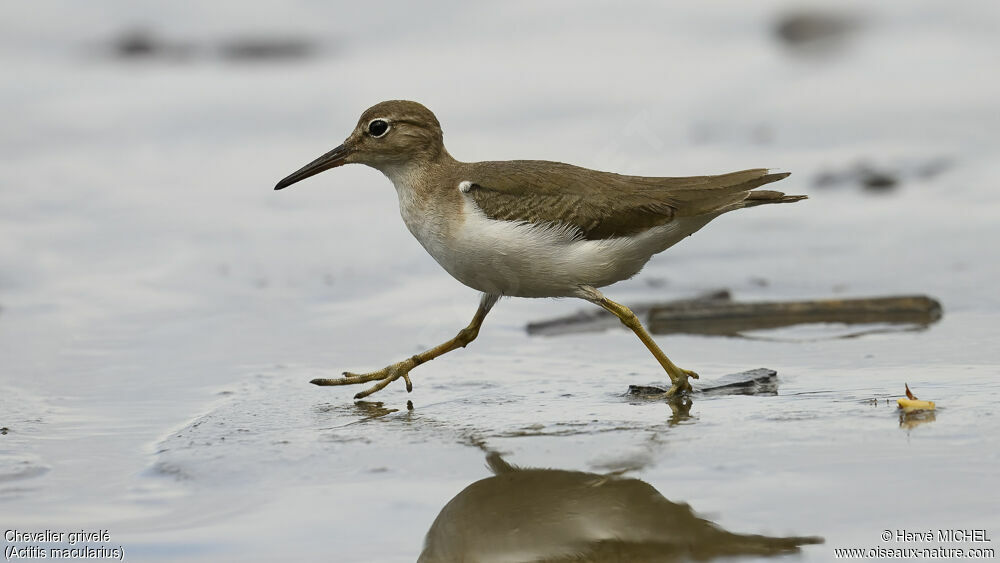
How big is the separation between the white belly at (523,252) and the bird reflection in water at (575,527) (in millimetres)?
1931

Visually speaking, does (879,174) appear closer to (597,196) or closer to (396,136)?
(597,196)

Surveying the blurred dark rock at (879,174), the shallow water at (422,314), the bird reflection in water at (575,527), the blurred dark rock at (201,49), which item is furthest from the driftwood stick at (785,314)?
the blurred dark rock at (201,49)

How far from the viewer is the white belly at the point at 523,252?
6.81 metres

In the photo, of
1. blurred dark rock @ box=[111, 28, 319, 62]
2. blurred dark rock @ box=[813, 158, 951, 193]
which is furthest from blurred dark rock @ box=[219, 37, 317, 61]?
blurred dark rock @ box=[813, 158, 951, 193]

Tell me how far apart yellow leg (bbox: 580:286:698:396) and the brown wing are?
338mm

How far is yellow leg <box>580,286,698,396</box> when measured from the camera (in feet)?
21.6

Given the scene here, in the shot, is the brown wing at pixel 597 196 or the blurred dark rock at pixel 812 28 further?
the blurred dark rock at pixel 812 28

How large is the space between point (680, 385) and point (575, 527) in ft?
6.99

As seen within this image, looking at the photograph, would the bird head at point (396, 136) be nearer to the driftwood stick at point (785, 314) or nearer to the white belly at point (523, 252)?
the white belly at point (523, 252)

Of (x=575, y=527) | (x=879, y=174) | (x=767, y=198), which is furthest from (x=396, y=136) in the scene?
(x=879, y=174)

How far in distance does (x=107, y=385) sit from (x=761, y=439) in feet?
12.8

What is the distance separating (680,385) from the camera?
6.58 m

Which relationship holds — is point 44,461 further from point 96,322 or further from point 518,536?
point 96,322

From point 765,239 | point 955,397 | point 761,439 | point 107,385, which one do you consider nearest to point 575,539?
point 761,439
